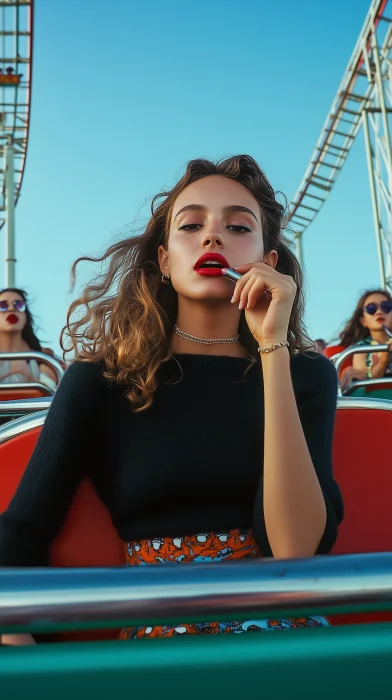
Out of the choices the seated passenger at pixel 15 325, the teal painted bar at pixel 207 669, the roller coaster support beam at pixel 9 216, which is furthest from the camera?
the roller coaster support beam at pixel 9 216

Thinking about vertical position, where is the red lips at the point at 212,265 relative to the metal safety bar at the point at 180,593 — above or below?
above

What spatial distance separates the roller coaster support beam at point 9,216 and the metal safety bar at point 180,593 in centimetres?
909

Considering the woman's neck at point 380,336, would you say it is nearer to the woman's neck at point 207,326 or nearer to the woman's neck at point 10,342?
the woman's neck at point 10,342

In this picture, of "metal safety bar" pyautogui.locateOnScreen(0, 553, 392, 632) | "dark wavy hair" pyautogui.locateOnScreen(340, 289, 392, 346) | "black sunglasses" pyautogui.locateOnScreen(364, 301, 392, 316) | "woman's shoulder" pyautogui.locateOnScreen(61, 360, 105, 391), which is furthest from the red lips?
"dark wavy hair" pyautogui.locateOnScreen(340, 289, 392, 346)

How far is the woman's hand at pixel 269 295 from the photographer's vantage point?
1148mm

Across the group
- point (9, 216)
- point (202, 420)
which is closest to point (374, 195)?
point (9, 216)

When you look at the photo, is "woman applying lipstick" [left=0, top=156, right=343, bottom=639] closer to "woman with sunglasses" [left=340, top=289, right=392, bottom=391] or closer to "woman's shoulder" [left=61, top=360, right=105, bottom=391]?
"woman's shoulder" [left=61, top=360, right=105, bottom=391]

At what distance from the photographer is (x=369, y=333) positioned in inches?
179

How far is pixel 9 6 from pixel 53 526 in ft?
32.7

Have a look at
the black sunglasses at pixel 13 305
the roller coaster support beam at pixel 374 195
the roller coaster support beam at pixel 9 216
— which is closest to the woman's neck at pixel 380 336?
the black sunglasses at pixel 13 305

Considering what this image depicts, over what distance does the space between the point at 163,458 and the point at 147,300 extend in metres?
0.42

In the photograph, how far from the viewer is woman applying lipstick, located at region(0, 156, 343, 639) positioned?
1.07 m

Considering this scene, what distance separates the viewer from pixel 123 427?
1189mm

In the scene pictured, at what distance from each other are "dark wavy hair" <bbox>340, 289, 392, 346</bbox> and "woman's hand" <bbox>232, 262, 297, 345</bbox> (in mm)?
3445
